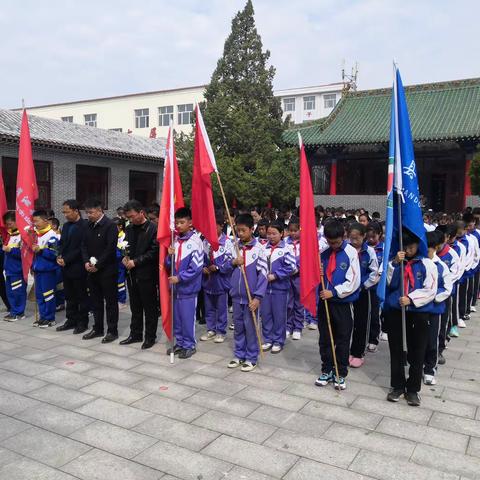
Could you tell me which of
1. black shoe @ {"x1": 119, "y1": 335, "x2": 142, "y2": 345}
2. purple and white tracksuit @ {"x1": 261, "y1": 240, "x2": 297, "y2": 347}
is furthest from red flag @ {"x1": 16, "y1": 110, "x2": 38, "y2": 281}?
purple and white tracksuit @ {"x1": 261, "y1": 240, "x2": 297, "y2": 347}

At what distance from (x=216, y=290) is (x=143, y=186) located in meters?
16.7

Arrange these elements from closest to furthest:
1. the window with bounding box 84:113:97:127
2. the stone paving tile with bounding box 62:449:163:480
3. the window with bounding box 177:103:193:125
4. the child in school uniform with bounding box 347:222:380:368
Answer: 1. the stone paving tile with bounding box 62:449:163:480
2. the child in school uniform with bounding box 347:222:380:368
3. the window with bounding box 177:103:193:125
4. the window with bounding box 84:113:97:127

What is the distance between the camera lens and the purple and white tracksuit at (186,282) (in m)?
5.54

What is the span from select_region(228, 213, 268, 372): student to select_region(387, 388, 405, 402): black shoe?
4.80 ft

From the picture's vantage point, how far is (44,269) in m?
6.89

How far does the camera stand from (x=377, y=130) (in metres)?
20.8

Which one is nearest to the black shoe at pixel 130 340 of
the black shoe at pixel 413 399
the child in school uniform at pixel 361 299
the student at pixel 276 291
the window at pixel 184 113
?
the student at pixel 276 291

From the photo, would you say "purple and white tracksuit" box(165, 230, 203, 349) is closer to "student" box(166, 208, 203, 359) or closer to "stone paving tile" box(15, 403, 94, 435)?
"student" box(166, 208, 203, 359)

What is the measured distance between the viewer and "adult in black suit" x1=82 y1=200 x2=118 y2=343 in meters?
6.20

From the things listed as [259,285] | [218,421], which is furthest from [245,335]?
[218,421]

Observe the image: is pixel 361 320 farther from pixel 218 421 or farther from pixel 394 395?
pixel 218 421

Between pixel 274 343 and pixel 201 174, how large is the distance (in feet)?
7.49

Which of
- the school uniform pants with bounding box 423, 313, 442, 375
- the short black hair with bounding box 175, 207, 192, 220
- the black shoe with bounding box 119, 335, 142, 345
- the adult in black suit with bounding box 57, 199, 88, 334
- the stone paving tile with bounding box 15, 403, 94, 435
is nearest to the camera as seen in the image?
the stone paving tile with bounding box 15, 403, 94, 435

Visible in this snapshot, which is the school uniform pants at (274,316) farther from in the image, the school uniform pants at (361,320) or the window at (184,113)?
the window at (184,113)
